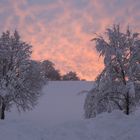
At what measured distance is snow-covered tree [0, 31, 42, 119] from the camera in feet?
118

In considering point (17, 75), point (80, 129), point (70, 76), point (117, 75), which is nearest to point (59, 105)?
point (17, 75)

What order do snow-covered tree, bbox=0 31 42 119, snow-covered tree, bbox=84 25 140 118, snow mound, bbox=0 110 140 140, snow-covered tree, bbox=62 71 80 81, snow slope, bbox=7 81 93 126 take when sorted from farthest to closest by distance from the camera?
snow-covered tree, bbox=62 71 80 81 < snow slope, bbox=7 81 93 126 < snow-covered tree, bbox=0 31 42 119 < snow-covered tree, bbox=84 25 140 118 < snow mound, bbox=0 110 140 140

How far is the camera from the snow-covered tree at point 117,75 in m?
32.4

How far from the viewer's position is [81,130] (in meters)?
23.5

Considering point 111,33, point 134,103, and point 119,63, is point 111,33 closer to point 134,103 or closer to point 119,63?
point 119,63

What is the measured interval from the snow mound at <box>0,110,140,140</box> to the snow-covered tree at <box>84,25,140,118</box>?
24.4 ft

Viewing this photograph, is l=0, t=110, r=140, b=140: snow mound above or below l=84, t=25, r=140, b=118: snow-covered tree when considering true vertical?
below

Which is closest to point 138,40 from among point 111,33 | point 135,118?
point 111,33

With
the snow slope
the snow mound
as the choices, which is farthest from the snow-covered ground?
the snow slope

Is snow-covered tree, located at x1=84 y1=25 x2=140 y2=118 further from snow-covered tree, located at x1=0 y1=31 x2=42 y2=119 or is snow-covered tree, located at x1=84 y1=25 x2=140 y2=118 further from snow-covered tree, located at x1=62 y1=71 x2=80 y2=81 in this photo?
snow-covered tree, located at x1=62 y1=71 x2=80 y2=81

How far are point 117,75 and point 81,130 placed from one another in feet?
33.9

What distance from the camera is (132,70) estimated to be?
1283 inches

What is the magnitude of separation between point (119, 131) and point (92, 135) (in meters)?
1.51

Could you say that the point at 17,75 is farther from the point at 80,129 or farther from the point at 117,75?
the point at 80,129
